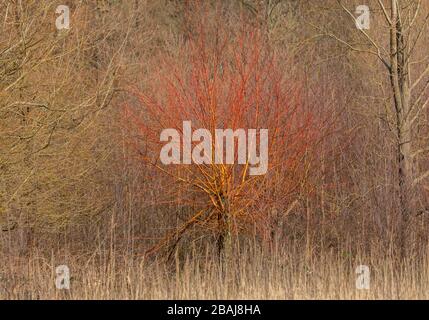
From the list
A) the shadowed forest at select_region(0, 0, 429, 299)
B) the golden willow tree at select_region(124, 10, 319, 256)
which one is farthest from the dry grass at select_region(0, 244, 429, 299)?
Answer: the golden willow tree at select_region(124, 10, 319, 256)

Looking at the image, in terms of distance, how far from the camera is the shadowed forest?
943 centimetres

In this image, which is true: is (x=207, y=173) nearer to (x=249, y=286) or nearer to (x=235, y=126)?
(x=235, y=126)

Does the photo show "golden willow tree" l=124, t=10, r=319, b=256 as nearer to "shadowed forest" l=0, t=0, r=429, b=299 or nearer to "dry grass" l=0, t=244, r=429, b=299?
"shadowed forest" l=0, t=0, r=429, b=299

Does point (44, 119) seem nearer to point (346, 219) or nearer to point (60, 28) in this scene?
point (60, 28)

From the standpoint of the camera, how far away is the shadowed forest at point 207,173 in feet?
30.9

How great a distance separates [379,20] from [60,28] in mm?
6090

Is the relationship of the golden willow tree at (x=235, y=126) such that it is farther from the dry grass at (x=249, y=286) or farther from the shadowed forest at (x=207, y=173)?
the dry grass at (x=249, y=286)

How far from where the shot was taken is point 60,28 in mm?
10656

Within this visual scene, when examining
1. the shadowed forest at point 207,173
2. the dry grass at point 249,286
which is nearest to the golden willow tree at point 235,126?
the shadowed forest at point 207,173

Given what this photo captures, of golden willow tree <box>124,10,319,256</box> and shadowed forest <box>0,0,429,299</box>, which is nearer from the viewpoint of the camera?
shadowed forest <box>0,0,429,299</box>

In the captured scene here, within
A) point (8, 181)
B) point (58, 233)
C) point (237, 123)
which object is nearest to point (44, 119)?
point (8, 181)

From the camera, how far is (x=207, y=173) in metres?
12.6

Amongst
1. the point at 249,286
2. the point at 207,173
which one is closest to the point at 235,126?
the point at 207,173
